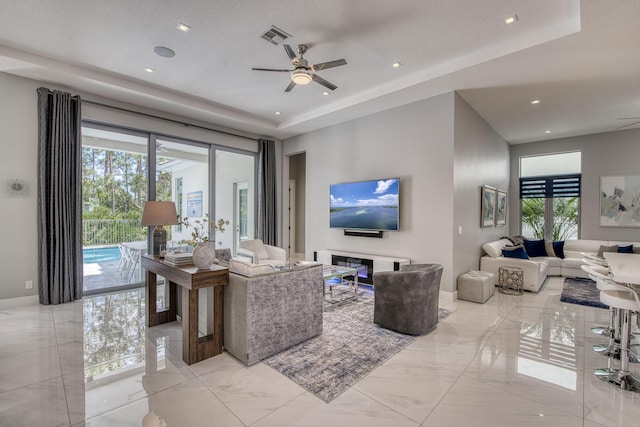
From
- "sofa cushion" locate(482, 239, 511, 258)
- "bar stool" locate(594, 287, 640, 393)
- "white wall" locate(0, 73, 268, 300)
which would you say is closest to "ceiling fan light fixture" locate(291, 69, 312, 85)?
"bar stool" locate(594, 287, 640, 393)

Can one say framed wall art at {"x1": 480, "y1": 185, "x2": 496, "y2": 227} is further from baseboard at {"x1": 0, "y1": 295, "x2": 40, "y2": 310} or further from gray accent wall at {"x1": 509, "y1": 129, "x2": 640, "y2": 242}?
baseboard at {"x1": 0, "y1": 295, "x2": 40, "y2": 310}

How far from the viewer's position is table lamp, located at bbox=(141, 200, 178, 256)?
3.38 m

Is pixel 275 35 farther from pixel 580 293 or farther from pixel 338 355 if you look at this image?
pixel 580 293

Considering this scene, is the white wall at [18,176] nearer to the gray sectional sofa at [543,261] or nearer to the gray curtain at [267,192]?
the gray curtain at [267,192]

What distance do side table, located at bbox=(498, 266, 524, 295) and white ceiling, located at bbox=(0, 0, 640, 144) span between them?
2882mm

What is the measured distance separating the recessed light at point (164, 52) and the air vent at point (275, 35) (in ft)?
4.28

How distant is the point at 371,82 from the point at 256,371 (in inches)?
164

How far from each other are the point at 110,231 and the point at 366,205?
4.50m

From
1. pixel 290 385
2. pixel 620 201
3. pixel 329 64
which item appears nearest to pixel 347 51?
pixel 329 64

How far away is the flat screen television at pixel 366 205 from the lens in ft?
16.6

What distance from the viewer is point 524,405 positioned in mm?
2037

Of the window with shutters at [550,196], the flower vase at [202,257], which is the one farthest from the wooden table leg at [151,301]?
the window with shutters at [550,196]

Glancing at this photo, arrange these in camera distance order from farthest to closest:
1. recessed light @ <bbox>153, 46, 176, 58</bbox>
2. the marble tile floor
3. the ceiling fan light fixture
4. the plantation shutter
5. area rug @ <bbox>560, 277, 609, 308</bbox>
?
the plantation shutter
area rug @ <bbox>560, 277, 609, 308</bbox>
recessed light @ <bbox>153, 46, 176, 58</bbox>
the ceiling fan light fixture
the marble tile floor

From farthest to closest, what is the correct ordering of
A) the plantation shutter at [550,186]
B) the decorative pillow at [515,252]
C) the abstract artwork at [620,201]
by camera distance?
the plantation shutter at [550,186], the abstract artwork at [620,201], the decorative pillow at [515,252]
